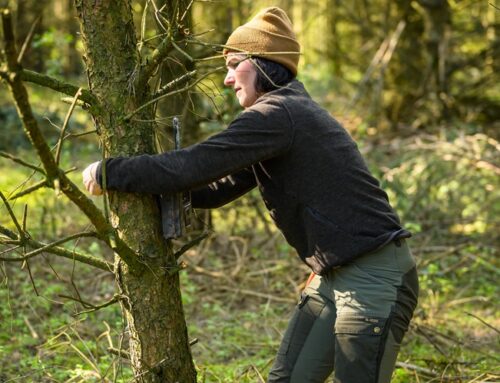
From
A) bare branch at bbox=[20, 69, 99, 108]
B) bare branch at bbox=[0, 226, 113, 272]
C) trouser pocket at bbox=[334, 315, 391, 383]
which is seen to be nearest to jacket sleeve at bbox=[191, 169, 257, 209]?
bare branch at bbox=[0, 226, 113, 272]

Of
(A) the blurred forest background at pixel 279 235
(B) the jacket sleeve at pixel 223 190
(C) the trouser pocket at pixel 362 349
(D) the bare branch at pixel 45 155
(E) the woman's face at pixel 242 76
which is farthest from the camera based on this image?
(A) the blurred forest background at pixel 279 235

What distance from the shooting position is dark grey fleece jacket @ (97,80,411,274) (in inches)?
98.2

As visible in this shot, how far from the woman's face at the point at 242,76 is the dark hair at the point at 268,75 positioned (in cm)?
2

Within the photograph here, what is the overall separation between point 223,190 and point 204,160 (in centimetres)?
61

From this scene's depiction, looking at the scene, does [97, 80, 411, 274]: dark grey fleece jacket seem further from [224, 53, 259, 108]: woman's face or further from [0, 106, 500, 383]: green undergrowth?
[0, 106, 500, 383]: green undergrowth

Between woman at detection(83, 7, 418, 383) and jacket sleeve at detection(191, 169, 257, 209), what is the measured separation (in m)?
0.24

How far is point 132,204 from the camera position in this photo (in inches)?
105

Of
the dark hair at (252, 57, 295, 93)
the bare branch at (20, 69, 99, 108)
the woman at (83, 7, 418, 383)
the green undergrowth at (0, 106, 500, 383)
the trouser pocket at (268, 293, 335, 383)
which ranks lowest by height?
the green undergrowth at (0, 106, 500, 383)

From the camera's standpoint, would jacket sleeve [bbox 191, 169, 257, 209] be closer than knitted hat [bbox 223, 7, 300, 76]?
No

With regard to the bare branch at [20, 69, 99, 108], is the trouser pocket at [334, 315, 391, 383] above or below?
below

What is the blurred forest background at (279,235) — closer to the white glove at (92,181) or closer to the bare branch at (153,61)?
the bare branch at (153,61)

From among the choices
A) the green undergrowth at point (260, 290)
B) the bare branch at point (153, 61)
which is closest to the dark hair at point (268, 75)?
the bare branch at point (153, 61)

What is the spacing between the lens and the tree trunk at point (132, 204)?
2674 millimetres

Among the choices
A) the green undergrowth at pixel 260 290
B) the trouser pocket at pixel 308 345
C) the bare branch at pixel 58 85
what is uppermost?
the bare branch at pixel 58 85
